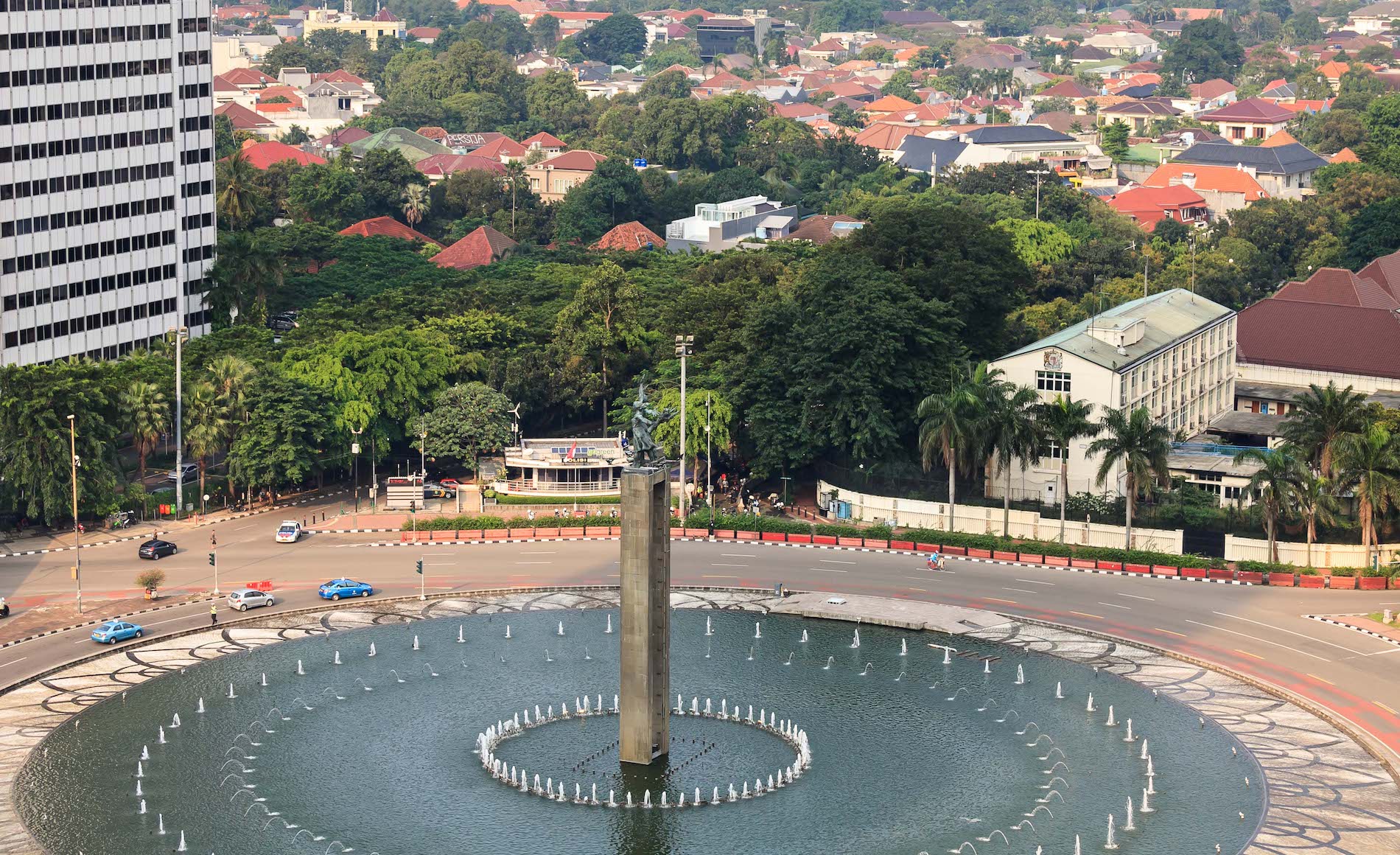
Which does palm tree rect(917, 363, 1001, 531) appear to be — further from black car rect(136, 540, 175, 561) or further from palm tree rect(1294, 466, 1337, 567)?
black car rect(136, 540, 175, 561)

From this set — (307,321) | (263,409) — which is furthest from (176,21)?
(263,409)

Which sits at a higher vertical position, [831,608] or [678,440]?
[678,440]

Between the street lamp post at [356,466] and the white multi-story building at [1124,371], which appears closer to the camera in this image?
the white multi-story building at [1124,371]

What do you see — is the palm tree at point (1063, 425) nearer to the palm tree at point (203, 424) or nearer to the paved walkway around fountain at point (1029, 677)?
the paved walkway around fountain at point (1029, 677)

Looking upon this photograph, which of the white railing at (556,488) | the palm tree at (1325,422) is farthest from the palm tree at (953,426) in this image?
the white railing at (556,488)

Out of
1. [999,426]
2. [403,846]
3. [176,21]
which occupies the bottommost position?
[403,846]

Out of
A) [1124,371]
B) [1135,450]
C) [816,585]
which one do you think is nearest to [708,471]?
[816,585]

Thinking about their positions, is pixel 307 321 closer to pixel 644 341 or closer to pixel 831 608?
pixel 644 341
